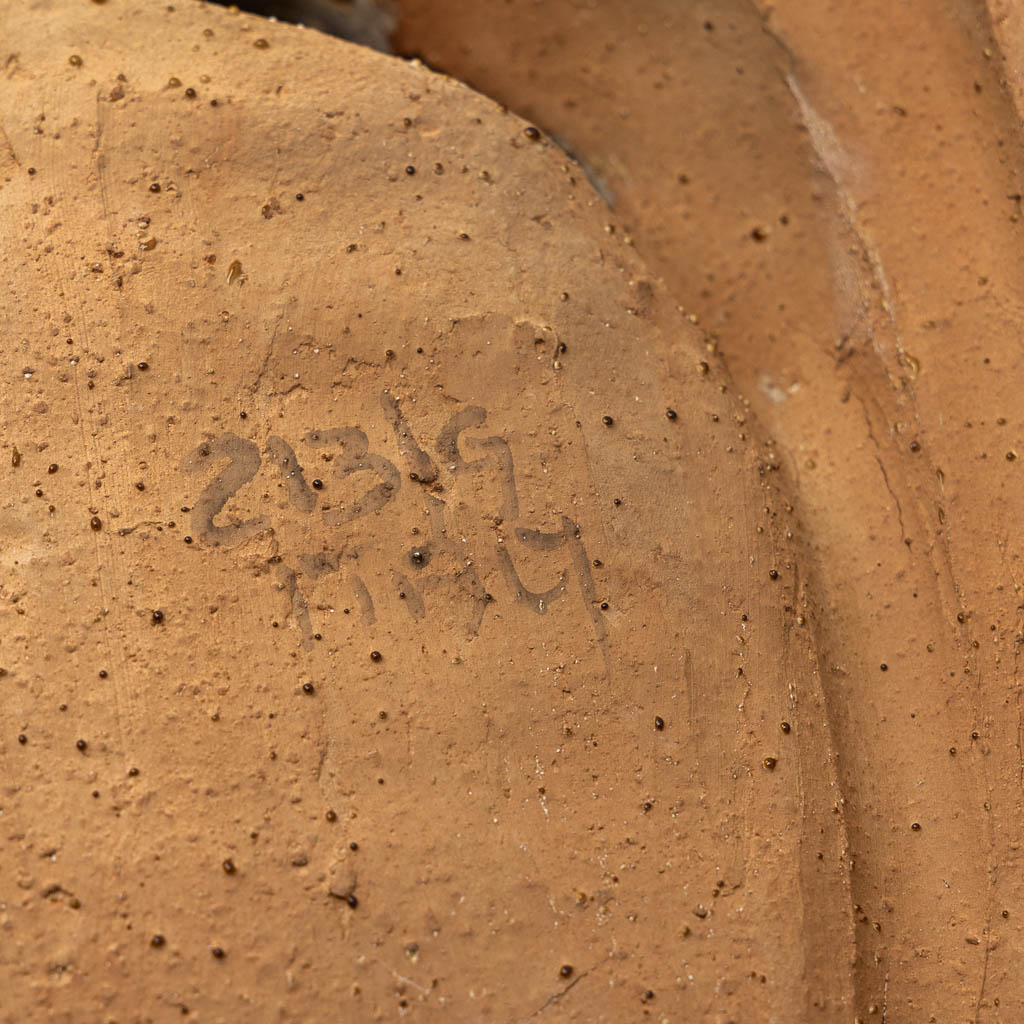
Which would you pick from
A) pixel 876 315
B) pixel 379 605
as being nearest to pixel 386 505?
pixel 379 605

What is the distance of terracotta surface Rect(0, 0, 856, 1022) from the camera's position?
2.13 m

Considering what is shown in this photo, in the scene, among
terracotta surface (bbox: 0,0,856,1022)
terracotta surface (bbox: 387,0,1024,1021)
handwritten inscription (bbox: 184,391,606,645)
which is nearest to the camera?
terracotta surface (bbox: 0,0,856,1022)

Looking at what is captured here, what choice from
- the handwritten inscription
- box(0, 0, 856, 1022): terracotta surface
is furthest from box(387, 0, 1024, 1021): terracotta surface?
the handwritten inscription

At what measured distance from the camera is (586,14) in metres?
3.33

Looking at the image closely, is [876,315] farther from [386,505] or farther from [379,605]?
[379,605]

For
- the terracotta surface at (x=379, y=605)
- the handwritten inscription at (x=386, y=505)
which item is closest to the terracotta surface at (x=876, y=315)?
the terracotta surface at (x=379, y=605)

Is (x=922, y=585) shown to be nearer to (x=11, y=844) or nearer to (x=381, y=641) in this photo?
(x=381, y=641)

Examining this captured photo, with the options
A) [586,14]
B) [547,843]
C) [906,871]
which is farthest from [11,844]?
[586,14]

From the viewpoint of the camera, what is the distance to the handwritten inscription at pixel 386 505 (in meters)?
2.32

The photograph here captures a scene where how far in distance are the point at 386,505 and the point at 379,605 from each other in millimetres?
265

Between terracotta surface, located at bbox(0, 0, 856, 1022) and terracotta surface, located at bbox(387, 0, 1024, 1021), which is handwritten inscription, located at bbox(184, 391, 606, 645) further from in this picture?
terracotta surface, located at bbox(387, 0, 1024, 1021)

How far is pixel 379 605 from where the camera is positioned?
7.63 ft

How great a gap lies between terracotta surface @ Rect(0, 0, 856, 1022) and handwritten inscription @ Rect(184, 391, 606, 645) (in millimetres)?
10

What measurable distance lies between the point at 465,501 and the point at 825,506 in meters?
1.21
